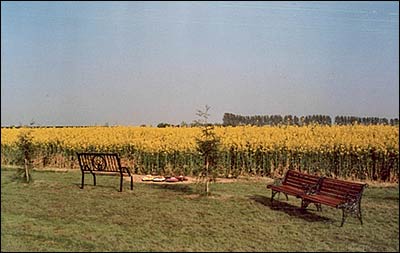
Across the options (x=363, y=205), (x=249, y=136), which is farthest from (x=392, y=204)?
(x=249, y=136)

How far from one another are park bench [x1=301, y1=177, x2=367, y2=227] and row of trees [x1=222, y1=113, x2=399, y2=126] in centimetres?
66

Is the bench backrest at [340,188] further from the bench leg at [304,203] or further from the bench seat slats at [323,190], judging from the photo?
the bench leg at [304,203]

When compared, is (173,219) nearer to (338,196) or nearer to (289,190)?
(289,190)

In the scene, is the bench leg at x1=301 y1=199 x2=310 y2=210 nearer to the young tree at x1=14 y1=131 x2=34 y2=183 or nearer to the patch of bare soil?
the patch of bare soil

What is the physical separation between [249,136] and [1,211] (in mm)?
2997

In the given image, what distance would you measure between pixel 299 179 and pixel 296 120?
30.8 inches

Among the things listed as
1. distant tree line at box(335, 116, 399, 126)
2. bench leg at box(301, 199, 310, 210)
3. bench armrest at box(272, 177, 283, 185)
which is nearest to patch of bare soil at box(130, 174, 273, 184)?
bench armrest at box(272, 177, 283, 185)

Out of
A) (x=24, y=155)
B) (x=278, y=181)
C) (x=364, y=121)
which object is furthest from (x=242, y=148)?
(x=24, y=155)

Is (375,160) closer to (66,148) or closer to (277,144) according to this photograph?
(277,144)

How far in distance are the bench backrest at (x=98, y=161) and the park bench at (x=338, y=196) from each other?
7.72 feet

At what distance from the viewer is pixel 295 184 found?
18.3 feet

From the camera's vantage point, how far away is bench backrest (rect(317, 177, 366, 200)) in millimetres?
4944

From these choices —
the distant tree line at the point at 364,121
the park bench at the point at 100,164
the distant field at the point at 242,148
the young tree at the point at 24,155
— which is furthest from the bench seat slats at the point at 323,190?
the young tree at the point at 24,155

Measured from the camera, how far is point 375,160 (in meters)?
4.97
